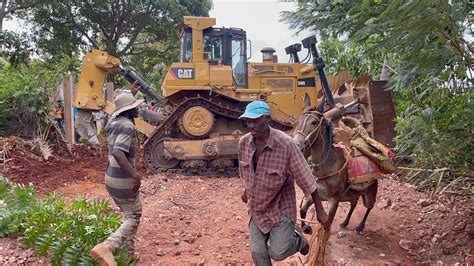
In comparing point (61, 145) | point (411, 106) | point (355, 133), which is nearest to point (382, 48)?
point (355, 133)

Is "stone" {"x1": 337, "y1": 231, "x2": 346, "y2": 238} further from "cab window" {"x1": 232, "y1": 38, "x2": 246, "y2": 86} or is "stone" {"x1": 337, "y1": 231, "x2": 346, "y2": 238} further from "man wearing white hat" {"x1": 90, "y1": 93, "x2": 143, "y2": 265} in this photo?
"cab window" {"x1": 232, "y1": 38, "x2": 246, "y2": 86}

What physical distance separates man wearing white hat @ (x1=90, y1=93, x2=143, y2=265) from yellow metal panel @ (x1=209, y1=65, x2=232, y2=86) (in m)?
5.71

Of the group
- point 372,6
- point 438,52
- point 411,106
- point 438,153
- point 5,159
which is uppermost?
point 372,6

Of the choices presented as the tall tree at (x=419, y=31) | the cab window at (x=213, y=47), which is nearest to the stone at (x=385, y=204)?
the tall tree at (x=419, y=31)

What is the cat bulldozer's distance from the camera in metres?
10.3

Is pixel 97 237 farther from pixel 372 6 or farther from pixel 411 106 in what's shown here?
pixel 411 106

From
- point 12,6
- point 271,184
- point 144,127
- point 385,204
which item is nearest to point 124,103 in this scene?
point 271,184

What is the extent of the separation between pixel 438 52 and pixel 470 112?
0.67 meters

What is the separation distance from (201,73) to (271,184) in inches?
277

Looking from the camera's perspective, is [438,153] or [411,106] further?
[411,106]

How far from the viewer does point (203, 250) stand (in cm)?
557

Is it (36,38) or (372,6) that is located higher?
(36,38)

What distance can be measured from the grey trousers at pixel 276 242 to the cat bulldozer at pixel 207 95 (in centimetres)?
617

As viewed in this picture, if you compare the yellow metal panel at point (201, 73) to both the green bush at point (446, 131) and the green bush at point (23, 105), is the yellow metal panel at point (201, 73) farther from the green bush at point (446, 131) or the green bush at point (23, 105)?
the green bush at point (446, 131)
